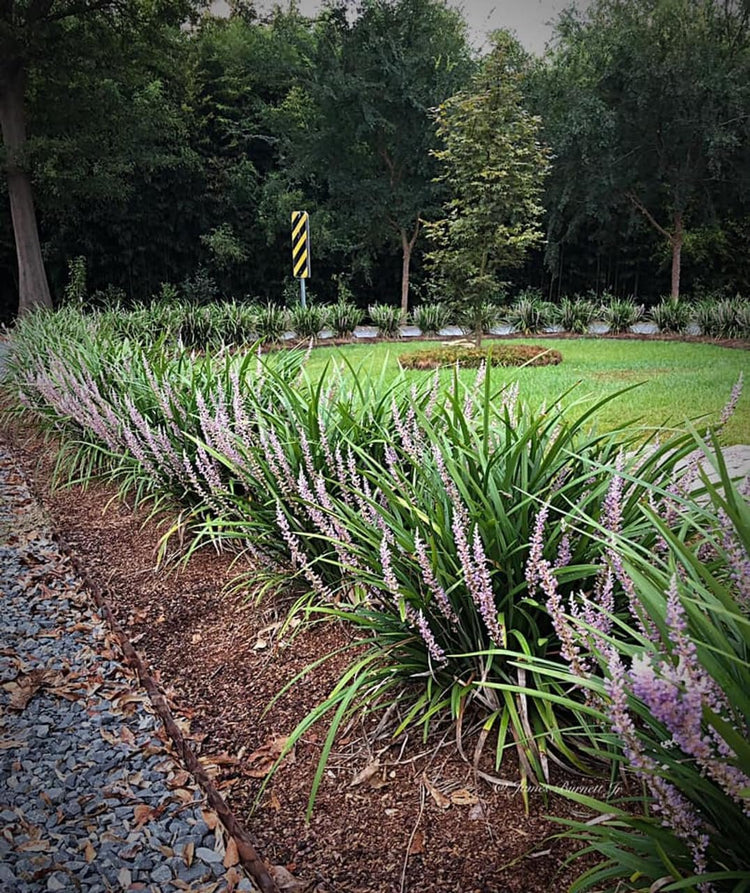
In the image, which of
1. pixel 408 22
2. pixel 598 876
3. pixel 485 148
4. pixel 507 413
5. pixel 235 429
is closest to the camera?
pixel 598 876

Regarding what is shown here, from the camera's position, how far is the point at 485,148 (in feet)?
25.6

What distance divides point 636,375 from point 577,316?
15.7 ft

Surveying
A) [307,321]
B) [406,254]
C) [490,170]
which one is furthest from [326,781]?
[406,254]

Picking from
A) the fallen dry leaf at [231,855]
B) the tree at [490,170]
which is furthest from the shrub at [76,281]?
the fallen dry leaf at [231,855]

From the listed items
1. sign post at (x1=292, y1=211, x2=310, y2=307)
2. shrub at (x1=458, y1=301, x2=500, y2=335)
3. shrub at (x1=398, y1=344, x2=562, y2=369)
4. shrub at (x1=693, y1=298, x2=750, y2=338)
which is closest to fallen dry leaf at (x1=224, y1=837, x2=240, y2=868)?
shrub at (x1=398, y1=344, x2=562, y2=369)

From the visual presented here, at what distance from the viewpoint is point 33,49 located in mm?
8852

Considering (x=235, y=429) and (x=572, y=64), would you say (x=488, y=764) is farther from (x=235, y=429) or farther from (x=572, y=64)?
(x=572, y=64)

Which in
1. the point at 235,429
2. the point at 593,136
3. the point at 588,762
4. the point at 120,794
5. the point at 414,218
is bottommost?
the point at 120,794

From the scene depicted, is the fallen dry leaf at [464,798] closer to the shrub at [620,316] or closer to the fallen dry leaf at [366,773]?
the fallen dry leaf at [366,773]

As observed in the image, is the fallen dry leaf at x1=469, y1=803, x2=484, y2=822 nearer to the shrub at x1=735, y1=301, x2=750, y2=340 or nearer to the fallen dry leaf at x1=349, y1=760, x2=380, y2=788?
the fallen dry leaf at x1=349, y1=760, x2=380, y2=788

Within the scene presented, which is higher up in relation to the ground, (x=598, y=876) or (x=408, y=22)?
(x=408, y=22)

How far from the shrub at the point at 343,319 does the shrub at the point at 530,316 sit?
255 cm

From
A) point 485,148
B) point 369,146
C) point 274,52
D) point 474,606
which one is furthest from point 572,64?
point 474,606

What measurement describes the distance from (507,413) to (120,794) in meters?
1.21
